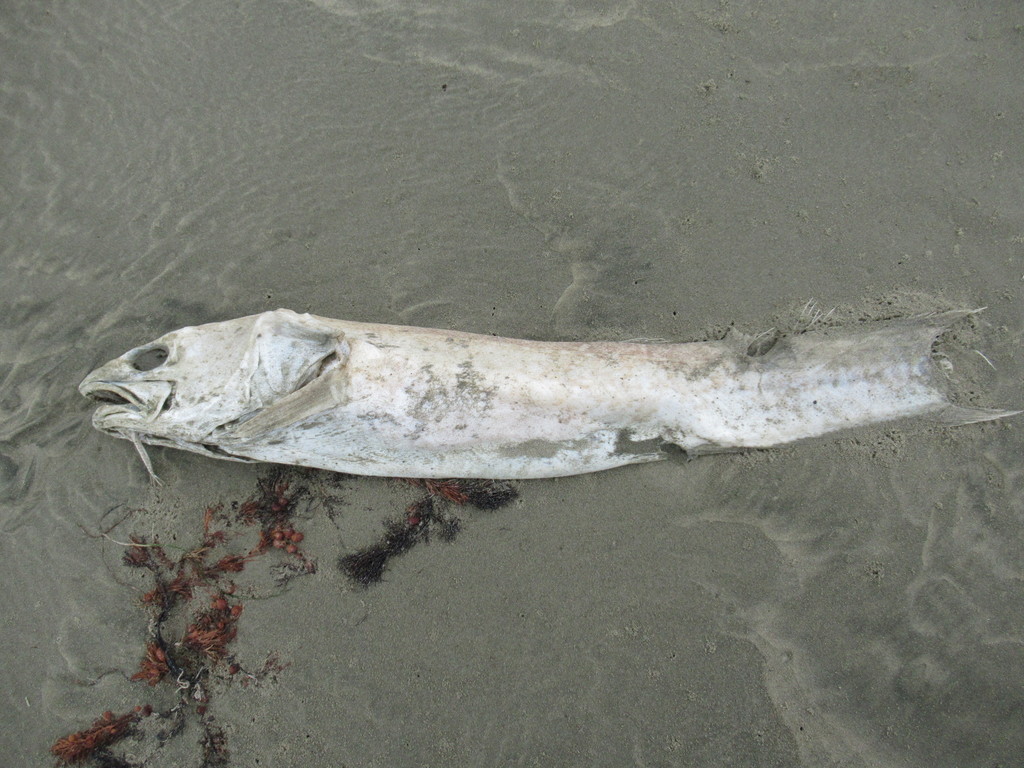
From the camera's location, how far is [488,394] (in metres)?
3.35

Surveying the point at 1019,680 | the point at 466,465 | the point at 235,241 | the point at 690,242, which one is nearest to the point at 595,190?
the point at 690,242

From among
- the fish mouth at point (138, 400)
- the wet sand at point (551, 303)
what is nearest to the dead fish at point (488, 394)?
the fish mouth at point (138, 400)

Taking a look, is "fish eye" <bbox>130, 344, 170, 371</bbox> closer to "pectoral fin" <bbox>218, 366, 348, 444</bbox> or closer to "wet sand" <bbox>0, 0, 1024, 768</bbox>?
"wet sand" <bbox>0, 0, 1024, 768</bbox>

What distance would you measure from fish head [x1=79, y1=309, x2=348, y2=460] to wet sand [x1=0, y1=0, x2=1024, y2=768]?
0.50 meters

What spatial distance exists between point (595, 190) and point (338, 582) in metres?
3.04

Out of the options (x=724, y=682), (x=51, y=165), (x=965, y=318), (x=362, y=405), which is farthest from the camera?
(x=51, y=165)

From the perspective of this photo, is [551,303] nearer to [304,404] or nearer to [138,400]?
[304,404]

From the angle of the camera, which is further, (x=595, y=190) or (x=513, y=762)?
(x=595, y=190)

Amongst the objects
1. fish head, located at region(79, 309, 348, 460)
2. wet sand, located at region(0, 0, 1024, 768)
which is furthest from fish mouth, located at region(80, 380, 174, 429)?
wet sand, located at region(0, 0, 1024, 768)

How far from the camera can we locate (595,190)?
405cm

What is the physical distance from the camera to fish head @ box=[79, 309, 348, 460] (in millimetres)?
3275

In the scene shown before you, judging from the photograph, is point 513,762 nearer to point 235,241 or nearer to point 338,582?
point 338,582

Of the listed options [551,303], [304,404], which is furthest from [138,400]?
[551,303]

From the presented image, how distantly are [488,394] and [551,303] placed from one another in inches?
36.9
